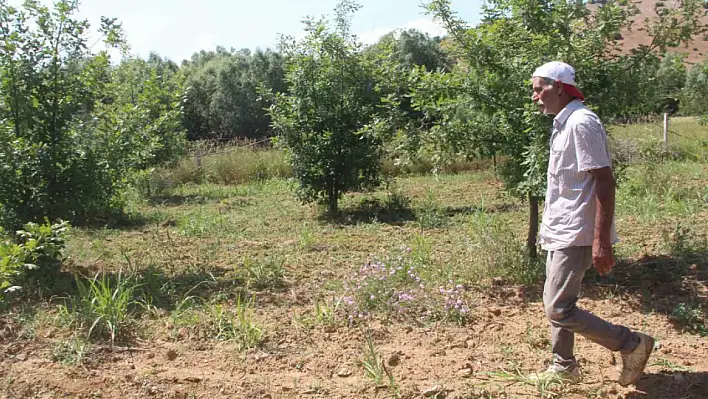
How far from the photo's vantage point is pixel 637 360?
3.22 meters

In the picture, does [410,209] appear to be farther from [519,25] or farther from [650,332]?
[650,332]

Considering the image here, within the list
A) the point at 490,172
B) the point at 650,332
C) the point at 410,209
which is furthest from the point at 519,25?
the point at 490,172

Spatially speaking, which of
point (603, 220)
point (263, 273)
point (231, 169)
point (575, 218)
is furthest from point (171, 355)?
point (231, 169)

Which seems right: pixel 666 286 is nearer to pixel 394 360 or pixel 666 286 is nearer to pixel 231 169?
pixel 394 360

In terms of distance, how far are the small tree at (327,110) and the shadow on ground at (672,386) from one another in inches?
251

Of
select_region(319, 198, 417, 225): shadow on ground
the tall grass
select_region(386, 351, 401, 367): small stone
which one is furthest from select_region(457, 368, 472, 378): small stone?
the tall grass

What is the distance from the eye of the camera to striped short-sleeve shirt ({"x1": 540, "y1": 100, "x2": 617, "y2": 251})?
9.98ft

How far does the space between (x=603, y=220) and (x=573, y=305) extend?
0.54m

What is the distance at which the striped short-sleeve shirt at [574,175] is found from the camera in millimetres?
3043

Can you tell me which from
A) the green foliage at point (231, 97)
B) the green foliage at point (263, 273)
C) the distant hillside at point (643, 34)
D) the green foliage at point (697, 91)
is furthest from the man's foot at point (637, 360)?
the green foliage at point (231, 97)

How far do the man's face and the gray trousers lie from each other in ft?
2.52

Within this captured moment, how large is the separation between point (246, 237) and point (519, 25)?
4319 millimetres

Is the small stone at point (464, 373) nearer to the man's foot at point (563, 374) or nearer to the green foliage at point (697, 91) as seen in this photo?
the man's foot at point (563, 374)

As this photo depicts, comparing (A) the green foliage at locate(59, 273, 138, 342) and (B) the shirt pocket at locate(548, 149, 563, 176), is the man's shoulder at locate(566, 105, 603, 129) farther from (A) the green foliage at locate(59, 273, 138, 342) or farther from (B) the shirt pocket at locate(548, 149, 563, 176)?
(A) the green foliage at locate(59, 273, 138, 342)
